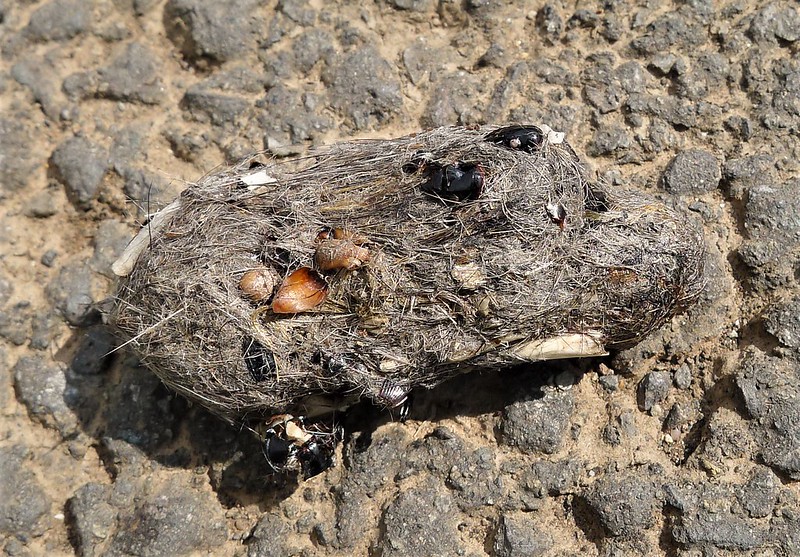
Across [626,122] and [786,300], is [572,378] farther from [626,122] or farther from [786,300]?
[626,122]

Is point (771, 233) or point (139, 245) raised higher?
point (771, 233)

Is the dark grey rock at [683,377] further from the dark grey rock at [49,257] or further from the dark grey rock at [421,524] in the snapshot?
the dark grey rock at [49,257]

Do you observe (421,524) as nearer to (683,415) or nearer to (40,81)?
(683,415)

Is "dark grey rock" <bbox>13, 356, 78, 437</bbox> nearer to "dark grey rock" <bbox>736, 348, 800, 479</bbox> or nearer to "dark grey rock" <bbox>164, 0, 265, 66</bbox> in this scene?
"dark grey rock" <bbox>164, 0, 265, 66</bbox>

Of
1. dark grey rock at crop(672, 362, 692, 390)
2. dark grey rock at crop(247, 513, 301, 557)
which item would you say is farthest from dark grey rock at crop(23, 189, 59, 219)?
dark grey rock at crop(672, 362, 692, 390)

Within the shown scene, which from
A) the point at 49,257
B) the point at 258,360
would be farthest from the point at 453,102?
the point at 49,257

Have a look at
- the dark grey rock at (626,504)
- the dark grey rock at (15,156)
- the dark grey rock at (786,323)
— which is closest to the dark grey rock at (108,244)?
the dark grey rock at (15,156)
